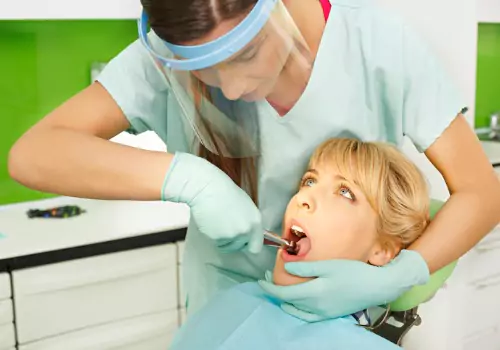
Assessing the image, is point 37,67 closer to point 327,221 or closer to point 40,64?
point 40,64

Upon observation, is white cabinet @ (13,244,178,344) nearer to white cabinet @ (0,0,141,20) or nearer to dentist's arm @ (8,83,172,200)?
white cabinet @ (0,0,141,20)

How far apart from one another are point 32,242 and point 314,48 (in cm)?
134

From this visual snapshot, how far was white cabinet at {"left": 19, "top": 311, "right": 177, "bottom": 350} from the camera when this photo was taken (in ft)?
7.39

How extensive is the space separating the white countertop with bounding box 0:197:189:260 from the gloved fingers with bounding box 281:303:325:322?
1082mm

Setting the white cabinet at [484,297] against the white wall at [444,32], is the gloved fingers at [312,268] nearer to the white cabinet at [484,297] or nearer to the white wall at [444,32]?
the white wall at [444,32]

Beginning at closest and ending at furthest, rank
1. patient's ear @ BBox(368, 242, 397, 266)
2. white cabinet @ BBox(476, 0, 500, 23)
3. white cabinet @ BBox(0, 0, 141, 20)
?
patient's ear @ BBox(368, 242, 397, 266), white cabinet @ BBox(0, 0, 141, 20), white cabinet @ BBox(476, 0, 500, 23)

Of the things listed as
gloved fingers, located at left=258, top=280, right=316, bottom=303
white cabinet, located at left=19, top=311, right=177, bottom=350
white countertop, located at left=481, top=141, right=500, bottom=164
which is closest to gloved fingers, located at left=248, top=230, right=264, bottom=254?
gloved fingers, located at left=258, top=280, right=316, bottom=303

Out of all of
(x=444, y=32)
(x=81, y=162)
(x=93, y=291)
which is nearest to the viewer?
(x=81, y=162)

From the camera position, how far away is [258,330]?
49.0 inches

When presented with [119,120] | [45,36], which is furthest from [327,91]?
[45,36]

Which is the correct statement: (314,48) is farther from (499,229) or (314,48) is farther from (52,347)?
(499,229)

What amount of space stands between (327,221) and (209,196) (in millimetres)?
264

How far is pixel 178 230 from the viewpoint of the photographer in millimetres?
2396

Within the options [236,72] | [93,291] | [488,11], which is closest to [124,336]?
[93,291]
